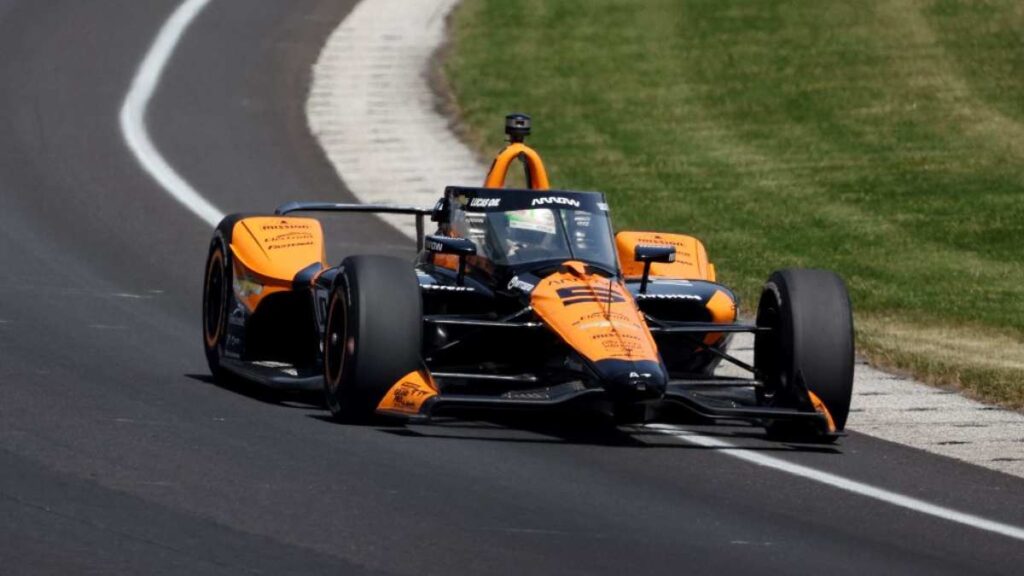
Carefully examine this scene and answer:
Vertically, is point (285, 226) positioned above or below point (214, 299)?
above

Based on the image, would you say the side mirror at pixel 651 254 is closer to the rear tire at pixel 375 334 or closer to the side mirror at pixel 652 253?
the side mirror at pixel 652 253

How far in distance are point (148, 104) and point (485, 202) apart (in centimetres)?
1394

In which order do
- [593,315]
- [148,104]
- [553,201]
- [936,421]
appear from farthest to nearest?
[148,104], [936,421], [553,201], [593,315]

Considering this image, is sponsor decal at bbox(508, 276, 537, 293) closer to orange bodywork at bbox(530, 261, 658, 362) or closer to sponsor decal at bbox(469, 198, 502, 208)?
orange bodywork at bbox(530, 261, 658, 362)

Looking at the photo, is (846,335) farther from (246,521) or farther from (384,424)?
(246,521)

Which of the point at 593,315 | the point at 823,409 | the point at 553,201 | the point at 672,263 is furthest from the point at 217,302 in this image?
the point at 823,409

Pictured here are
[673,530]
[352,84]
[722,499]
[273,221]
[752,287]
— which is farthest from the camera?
[352,84]

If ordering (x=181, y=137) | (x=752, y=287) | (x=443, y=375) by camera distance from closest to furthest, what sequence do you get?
(x=443, y=375) < (x=752, y=287) < (x=181, y=137)

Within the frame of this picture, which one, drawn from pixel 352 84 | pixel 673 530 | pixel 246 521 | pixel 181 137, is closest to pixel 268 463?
pixel 246 521

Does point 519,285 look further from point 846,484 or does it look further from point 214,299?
point 214,299

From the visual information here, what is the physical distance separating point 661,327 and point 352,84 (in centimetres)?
1569

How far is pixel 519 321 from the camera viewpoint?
39.9 ft

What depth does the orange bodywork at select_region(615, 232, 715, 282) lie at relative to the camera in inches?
560

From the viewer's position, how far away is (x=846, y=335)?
12.1m
